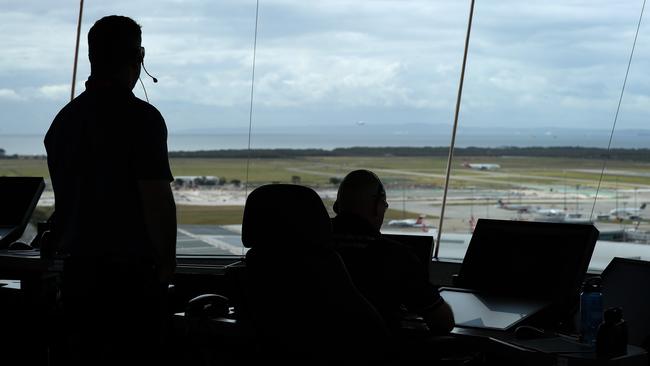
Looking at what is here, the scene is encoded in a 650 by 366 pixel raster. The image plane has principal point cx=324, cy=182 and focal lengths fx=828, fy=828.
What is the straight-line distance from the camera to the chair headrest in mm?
2057

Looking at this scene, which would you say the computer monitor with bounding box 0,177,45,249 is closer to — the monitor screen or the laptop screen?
the monitor screen

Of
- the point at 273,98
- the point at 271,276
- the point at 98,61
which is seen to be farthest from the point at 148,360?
the point at 273,98

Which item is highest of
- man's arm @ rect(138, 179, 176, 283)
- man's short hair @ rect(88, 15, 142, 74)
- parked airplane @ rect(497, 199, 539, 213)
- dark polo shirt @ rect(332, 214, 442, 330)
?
man's short hair @ rect(88, 15, 142, 74)

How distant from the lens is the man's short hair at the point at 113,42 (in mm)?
2092

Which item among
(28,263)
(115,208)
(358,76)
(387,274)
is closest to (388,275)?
(387,274)

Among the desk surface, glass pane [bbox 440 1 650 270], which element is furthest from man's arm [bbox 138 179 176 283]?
glass pane [bbox 440 1 650 270]

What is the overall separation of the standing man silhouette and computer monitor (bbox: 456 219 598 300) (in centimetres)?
143

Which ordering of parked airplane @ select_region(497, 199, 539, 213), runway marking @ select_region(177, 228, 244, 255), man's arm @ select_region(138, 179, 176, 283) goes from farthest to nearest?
1. parked airplane @ select_region(497, 199, 539, 213)
2. runway marking @ select_region(177, 228, 244, 255)
3. man's arm @ select_region(138, 179, 176, 283)

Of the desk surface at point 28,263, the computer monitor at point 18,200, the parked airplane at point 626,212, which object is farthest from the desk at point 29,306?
the parked airplane at point 626,212

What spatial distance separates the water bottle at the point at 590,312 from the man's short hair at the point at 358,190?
2.36 ft

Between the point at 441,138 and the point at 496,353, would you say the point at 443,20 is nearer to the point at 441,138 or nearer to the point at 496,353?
the point at 441,138

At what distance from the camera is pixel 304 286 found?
207 centimetres

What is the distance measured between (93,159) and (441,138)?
4.53 metres

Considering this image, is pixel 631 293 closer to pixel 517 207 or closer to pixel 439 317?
pixel 439 317
